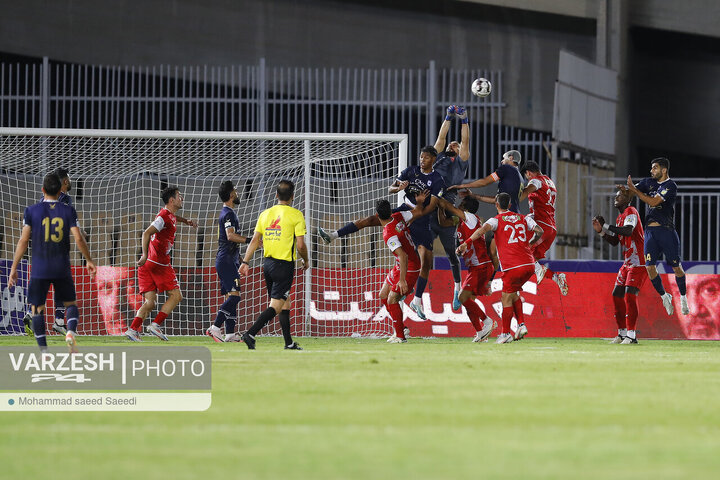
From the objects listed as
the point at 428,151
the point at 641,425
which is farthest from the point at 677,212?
the point at 641,425

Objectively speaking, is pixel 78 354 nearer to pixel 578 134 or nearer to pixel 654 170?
pixel 654 170

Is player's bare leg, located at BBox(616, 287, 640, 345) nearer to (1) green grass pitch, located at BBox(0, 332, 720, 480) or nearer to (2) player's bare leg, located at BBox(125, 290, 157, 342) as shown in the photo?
(1) green grass pitch, located at BBox(0, 332, 720, 480)

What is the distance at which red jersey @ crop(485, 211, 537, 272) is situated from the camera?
1477 cm

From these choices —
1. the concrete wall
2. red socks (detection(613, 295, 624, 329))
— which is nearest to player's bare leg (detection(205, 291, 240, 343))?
red socks (detection(613, 295, 624, 329))

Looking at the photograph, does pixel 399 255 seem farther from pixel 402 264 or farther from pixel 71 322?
pixel 71 322

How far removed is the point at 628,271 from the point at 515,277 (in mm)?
1989

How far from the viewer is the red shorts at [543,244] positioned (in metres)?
16.4

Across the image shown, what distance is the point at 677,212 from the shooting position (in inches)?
1078

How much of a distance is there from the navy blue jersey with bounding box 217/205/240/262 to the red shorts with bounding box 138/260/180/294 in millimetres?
734

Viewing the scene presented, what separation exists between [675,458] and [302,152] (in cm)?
1432

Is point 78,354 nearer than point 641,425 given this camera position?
No

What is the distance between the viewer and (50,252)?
11.5 metres
